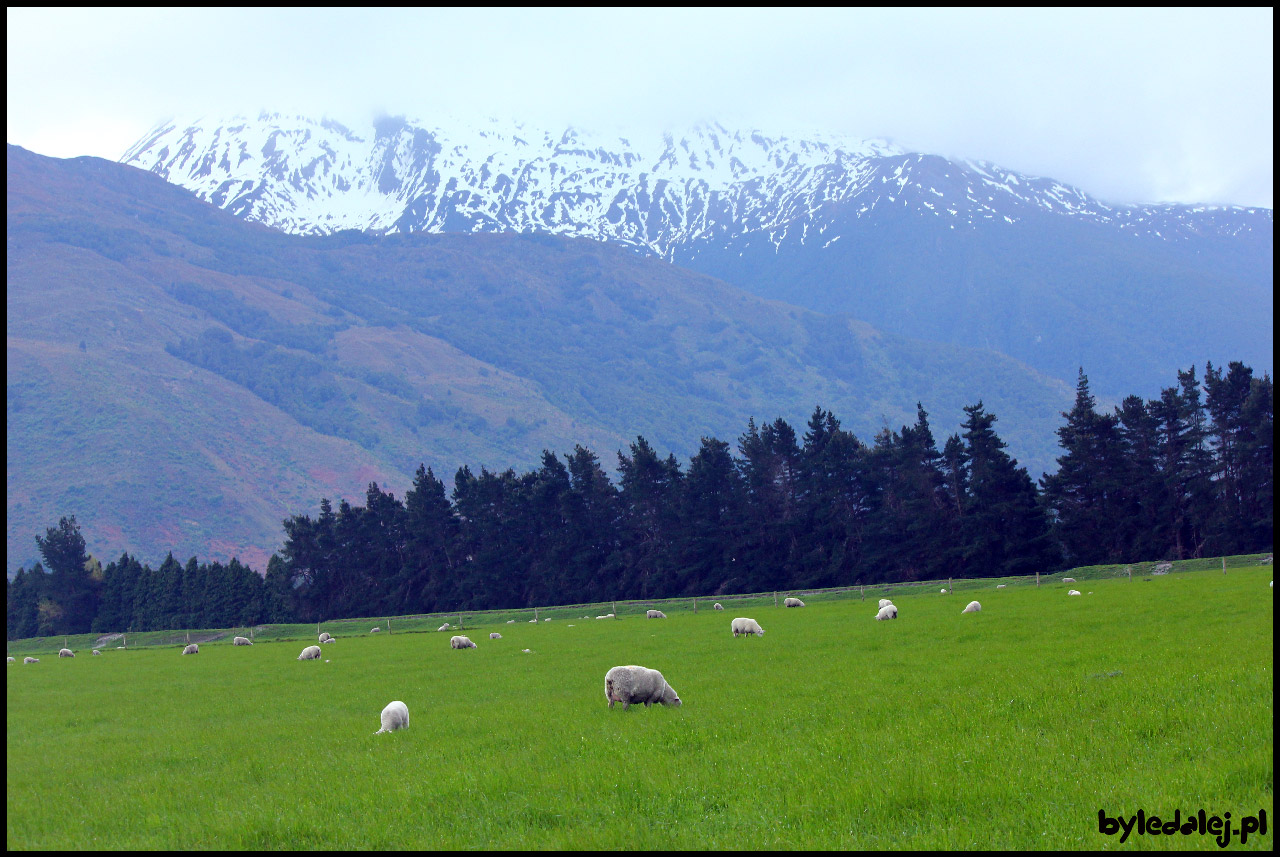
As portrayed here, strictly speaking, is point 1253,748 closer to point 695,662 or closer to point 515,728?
point 515,728

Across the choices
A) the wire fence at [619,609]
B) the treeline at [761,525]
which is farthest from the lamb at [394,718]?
the treeline at [761,525]

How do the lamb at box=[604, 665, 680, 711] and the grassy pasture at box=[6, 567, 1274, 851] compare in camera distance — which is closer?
the grassy pasture at box=[6, 567, 1274, 851]

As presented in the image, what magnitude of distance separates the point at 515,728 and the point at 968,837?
429 inches

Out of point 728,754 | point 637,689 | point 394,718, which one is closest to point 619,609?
point 637,689

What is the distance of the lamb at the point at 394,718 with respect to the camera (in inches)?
813

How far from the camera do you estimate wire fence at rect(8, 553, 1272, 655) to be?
62.9m

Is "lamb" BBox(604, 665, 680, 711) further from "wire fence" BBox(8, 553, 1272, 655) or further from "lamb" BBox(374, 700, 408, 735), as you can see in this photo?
"wire fence" BBox(8, 553, 1272, 655)

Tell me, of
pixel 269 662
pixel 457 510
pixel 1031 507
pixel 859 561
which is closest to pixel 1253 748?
pixel 269 662

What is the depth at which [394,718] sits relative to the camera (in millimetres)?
20938

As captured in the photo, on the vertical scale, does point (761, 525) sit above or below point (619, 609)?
above

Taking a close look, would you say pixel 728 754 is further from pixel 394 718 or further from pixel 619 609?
pixel 619 609

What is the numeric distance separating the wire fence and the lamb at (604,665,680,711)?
143 ft

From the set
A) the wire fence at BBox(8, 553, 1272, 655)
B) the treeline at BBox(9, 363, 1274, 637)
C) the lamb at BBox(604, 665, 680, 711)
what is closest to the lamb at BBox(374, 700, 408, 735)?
the lamb at BBox(604, 665, 680, 711)

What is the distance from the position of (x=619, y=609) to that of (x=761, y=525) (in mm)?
20645
